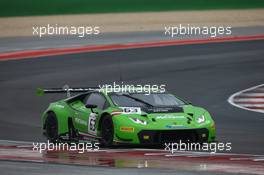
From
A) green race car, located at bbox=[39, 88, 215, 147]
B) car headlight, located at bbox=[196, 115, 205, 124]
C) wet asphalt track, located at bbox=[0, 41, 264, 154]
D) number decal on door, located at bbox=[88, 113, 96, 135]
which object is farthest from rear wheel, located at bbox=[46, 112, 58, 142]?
car headlight, located at bbox=[196, 115, 205, 124]

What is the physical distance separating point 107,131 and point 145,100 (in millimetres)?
900

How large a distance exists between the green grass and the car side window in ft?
75.7

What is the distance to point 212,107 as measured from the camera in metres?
21.2

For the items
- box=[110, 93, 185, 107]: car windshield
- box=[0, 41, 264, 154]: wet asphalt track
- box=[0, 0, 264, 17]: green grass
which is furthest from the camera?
box=[0, 0, 264, 17]: green grass

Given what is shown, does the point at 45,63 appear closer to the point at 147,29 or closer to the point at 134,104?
the point at 147,29

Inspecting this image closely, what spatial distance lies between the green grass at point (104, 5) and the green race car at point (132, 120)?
75.0 ft

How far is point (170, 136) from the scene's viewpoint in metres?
14.9

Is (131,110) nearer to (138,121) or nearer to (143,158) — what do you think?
(138,121)

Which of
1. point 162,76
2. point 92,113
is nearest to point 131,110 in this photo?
point 92,113

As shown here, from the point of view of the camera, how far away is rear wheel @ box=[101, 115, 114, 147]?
1515 centimetres

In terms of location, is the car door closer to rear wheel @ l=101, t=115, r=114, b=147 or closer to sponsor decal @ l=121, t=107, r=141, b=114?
rear wheel @ l=101, t=115, r=114, b=147

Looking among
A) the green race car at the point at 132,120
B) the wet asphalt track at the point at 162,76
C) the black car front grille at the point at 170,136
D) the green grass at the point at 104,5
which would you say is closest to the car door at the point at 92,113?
the green race car at the point at 132,120

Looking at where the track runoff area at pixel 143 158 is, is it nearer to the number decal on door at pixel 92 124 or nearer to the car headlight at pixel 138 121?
the car headlight at pixel 138 121

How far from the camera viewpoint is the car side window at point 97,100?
1578cm
